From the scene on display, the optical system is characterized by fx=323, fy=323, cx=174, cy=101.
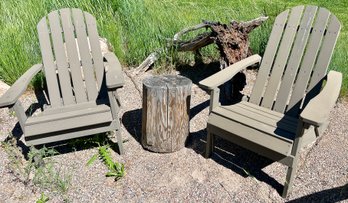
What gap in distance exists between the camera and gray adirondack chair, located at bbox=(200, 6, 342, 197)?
2.20 m

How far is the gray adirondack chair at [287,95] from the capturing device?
2196 millimetres

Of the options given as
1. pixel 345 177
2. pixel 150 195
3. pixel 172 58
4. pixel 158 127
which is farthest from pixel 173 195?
pixel 172 58

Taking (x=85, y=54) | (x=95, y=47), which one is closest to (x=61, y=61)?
(x=85, y=54)

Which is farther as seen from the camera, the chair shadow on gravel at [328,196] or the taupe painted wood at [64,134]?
the taupe painted wood at [64,134]

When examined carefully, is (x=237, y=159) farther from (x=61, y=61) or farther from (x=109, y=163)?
(x=61, y=61)

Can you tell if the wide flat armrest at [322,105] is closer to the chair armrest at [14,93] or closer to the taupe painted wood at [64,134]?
the taupe painted wood at [64,134]

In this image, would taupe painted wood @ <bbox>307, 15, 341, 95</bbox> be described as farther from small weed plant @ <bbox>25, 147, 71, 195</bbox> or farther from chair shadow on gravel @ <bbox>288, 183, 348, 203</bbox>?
small weed plant @ <bbox>25, 147, 71, 195</bbox>

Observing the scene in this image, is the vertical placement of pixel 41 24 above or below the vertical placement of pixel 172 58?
above

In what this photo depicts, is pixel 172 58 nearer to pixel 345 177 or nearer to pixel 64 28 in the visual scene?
pixel 64 28

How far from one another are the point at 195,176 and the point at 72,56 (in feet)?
5.12

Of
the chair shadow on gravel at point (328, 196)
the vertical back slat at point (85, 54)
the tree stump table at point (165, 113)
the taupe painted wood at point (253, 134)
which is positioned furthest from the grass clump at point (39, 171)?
the chair shadow on gravel at point (328, 196)

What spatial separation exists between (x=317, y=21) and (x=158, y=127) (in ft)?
5.23

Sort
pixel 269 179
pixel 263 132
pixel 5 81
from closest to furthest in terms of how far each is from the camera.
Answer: pixel 263 132 < pixel 269 179 < pixel 5 81

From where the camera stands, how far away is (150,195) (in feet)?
7.88
